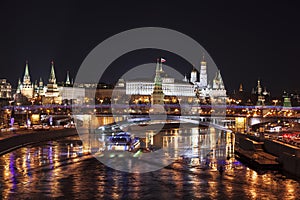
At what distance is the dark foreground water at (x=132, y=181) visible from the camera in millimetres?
20734

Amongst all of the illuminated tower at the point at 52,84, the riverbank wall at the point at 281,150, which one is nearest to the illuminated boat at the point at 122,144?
the riverbank wall at the point at 281,150

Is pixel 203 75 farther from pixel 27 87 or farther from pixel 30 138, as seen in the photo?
pixel 30 138

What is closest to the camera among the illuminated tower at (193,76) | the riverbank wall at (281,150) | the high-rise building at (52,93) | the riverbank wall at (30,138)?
the riverbank wall at (281,150)

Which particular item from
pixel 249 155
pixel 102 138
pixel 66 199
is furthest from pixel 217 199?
pixel 102 138

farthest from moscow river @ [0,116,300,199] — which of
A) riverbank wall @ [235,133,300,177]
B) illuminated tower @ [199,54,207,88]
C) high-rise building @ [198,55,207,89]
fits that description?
illuminated tower @ [199,54,207,88]

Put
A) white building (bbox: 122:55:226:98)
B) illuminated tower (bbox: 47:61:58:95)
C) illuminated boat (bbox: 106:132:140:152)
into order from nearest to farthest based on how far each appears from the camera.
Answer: illuminated boat (bbox: 106:132:140:152) → illuminated tower (bbox: 47:61:58:95) → white building (bbox: 122:55:226:98)

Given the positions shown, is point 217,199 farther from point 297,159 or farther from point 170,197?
point 297,159

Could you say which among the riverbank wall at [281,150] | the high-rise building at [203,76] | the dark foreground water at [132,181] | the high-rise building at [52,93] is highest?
the high-rise building at [203,76]

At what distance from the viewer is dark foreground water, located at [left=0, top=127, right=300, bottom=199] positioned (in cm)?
2073

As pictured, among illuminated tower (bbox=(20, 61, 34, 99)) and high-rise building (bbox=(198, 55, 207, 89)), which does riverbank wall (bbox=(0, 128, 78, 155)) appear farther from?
high-rise building (bbox=(198, 55, 207, 89))

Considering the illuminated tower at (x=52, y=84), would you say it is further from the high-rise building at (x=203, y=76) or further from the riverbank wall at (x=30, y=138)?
the riverbank wall at (x=30, y=138)

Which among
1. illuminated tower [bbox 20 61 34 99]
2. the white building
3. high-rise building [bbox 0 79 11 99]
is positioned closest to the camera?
illuminated tower [bbox 20 61 34 99]

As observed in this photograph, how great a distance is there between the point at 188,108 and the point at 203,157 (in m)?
70.0

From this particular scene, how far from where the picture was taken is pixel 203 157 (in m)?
32.9
